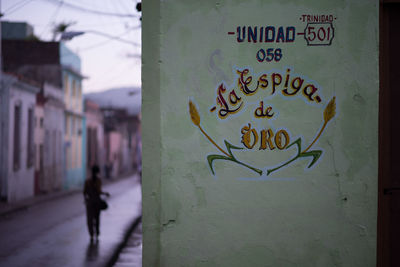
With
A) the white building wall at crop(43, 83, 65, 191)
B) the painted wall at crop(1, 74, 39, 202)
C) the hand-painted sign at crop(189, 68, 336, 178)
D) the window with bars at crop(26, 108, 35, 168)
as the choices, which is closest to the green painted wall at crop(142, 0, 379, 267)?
the hand-painted sign at crop(189, 68, 336, 178)

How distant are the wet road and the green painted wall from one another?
14.1ft

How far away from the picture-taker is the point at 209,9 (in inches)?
183

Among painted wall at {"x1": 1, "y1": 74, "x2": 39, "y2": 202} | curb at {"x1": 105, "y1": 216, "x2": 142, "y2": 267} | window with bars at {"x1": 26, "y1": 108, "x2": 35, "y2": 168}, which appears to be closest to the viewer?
curb at {"x1": 105, "y1": 216, "x2": 142, "y2": 267}

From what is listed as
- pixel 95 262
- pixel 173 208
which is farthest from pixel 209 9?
pixel 95 262

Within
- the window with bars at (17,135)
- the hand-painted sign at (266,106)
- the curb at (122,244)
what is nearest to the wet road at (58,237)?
the curb at (122,244)

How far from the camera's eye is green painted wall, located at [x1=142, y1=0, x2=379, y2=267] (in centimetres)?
462

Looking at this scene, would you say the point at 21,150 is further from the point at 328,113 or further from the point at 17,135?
the point at 328,113

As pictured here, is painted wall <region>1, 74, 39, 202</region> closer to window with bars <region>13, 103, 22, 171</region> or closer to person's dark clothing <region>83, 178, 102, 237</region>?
window with bars <region>13, 103, 22, 171</region>
